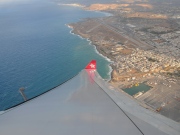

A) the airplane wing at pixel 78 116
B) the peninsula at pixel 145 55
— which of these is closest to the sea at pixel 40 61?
the peninsula at pixel 145 55

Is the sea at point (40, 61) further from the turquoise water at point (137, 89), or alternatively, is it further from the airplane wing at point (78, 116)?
the airplane wing at point (78, 116)

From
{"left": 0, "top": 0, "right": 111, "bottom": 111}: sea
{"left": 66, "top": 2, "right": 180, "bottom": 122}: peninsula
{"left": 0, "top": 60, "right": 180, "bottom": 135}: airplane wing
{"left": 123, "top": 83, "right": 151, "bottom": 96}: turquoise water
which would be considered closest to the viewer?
{"left": 0, "top": 60, "right": 180, "bottom": 135}: airplane wing

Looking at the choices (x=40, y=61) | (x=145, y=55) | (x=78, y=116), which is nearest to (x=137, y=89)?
(x=145, y=55)

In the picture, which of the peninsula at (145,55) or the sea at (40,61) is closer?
the peninsula at (145,55)

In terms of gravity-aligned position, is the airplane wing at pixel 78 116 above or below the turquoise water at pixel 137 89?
above

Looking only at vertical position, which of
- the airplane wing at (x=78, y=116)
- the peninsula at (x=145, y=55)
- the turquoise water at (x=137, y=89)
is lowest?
the turquoise water at (x=137, y=89)

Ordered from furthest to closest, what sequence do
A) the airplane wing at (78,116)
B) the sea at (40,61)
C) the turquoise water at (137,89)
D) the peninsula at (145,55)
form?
the sea at (40,61)
the turquoise water at (137,89)
the peninsula at (145,55)
the airplane wing at (78,116)

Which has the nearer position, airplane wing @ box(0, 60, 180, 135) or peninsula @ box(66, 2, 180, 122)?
airplane wing @ box(0, 60, 180, 135)

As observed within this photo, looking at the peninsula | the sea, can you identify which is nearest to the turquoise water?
the peninsula

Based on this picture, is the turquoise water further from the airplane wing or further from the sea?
the airplane wing

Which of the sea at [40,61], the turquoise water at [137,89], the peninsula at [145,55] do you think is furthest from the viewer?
the sea at [40,61]

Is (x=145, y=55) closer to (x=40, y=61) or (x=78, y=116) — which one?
(x=40, y=61)
